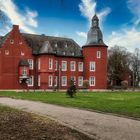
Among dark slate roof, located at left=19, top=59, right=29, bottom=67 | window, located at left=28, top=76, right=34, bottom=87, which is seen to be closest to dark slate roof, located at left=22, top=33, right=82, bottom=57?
dark slate roof, located at left=19, top=59, right=29, bottom=67

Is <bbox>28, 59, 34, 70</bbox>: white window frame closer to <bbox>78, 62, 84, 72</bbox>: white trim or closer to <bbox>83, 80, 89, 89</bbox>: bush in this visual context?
<bbox>78, 62, 84, 72</bbox>: white trim

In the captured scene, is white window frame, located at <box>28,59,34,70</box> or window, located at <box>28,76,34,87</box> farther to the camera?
window, located at <box>28,76,34,87</box>

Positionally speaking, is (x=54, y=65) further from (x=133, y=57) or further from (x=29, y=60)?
(x=133, y=57)

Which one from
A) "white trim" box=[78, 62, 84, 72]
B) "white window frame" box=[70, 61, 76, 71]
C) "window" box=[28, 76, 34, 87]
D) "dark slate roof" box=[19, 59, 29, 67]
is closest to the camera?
"dark slate roof" box=[19, 59, 29, 67]

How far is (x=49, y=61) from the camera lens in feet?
194

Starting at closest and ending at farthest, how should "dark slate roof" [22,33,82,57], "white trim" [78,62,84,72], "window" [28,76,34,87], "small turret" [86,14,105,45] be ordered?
"window" [28,76,34,87] → "dark slate roof" [22,33,82,57] → "small turret" [86,14,105,45] → "white trim" [78,62,84,72]

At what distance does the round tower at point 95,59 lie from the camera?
62469 mm

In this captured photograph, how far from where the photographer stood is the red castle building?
56.5m

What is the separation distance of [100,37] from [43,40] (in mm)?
11254

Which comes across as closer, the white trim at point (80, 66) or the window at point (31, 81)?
the window at point (31, 81)

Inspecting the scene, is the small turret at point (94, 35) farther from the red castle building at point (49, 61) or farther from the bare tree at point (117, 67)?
the bare tree at point (117, 67)

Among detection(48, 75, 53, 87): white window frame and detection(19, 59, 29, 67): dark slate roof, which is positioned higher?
detection(19, 59, 29, 67): dark slate roof

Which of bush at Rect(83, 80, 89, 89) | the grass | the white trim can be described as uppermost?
the white trim

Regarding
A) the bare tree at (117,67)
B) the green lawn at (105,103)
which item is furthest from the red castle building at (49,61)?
the green lawn at (105,103)
